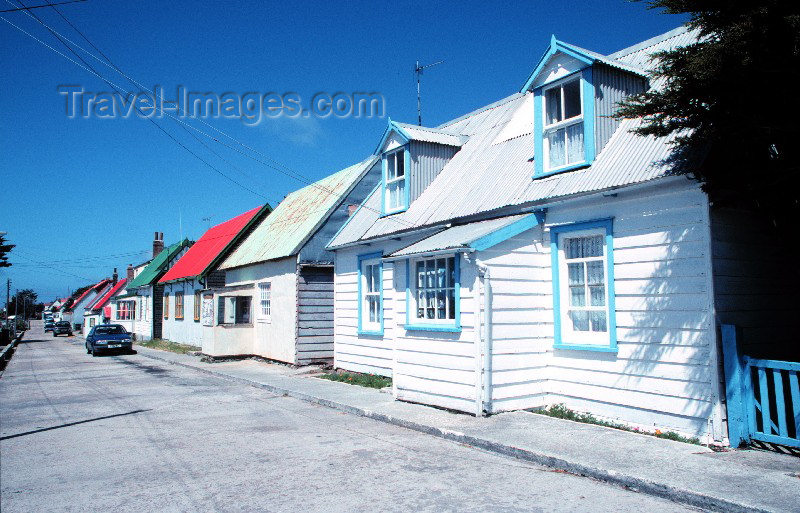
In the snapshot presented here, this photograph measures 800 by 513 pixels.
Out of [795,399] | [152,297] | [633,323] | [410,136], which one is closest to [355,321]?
[410,136]

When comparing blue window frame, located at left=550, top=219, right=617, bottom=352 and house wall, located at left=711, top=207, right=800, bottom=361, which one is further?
blue window frame, located at left=550, top=219, right=617, bottom=352

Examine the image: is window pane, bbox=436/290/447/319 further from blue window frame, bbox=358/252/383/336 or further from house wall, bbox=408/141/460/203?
blue window frame, bbox=358/252/383/336

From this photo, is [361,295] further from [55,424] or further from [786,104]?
[786,104]

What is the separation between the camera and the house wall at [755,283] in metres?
7.88

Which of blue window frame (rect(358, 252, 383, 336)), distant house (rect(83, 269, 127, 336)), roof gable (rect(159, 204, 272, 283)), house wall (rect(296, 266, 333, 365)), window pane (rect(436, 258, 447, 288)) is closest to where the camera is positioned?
window pane (rect(436, 258, 447, 288))

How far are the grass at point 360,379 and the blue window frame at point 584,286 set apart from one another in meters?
5.14

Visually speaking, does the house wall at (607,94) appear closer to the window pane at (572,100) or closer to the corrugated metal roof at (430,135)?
the window pane at (572,100)

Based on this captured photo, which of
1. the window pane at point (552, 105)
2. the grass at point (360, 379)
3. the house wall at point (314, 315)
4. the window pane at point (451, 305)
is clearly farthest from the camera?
the house wall at point (314, 315)

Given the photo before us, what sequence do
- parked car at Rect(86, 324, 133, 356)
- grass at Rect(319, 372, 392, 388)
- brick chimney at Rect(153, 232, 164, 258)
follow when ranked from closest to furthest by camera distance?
grass at Rect(319, 372, 392, 388)
parked car at Rect(86, 324, 133, 356)
brick chimney at Rect(153, 232, 164, 258)

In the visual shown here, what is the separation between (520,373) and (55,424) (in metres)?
8.11

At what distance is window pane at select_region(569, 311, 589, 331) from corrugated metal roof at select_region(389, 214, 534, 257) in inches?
75.3

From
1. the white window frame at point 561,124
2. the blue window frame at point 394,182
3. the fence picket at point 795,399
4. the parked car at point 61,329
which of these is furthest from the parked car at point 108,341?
the parked car at point 61,329

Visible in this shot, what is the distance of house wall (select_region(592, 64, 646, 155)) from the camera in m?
9.82

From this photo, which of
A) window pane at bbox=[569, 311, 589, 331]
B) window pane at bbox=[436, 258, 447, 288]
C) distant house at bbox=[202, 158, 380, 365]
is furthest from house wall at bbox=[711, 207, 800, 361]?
distant house at bbox=[202, 158, 380, 365]
